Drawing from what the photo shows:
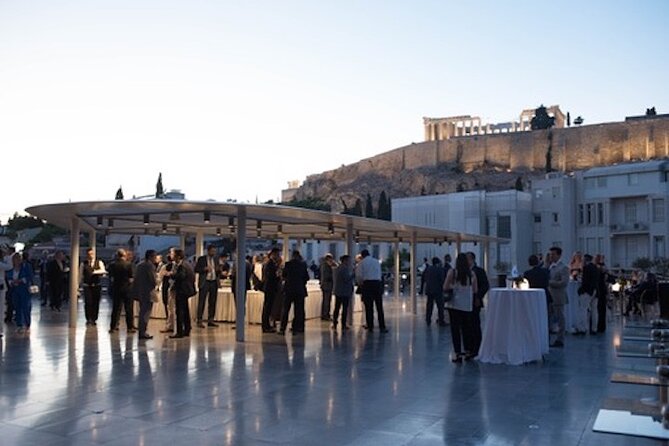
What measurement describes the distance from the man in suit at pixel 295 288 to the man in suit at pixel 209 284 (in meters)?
1.89

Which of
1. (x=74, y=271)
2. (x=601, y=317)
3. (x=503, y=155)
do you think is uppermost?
(x=503, y=155)

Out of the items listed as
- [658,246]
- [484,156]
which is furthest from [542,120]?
[658,246]

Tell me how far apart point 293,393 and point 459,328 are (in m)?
3.31

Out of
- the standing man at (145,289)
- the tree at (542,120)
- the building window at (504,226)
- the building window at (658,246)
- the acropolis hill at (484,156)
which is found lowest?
the standing man at (145,289)

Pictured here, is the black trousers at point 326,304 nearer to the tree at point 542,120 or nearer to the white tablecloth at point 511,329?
the white tablecloth at point 511,329

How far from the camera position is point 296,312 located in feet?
38.3

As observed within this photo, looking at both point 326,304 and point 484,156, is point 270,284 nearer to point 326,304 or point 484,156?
point 326,304

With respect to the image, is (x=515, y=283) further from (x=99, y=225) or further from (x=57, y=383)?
(x=99, y=225)

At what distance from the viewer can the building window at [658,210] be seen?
47656mm

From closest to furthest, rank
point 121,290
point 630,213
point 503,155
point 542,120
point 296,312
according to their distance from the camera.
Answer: point 296,312
point 121,290
point 630,213
point 503,155
point 542,120

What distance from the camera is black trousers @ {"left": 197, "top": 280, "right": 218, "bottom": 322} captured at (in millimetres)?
13078

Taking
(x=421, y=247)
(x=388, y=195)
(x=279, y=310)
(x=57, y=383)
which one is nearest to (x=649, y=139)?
(x=388, y=195)

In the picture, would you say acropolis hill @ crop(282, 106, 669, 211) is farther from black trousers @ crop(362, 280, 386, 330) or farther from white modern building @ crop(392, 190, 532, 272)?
black trousers @ crop(362, 280, 386, 330)

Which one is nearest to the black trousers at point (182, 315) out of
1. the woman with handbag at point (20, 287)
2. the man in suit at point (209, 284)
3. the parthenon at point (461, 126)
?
the man in suit at point (209, 284)
